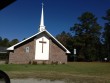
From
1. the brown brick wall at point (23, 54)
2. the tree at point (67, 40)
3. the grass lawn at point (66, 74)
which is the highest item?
the tree at point (67, 40)

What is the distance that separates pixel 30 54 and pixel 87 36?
116ft

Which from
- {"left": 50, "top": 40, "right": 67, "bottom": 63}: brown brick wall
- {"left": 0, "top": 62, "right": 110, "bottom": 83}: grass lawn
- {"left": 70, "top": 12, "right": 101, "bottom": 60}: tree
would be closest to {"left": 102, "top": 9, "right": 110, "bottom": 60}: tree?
{"left": 70, "top": 12, "right": 101, "bottom": 60}: tree

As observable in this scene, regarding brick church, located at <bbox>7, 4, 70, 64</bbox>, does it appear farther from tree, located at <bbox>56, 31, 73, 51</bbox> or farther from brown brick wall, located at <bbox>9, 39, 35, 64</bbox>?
tree, located at <bbox>56, 31, 73, 51</bbox>

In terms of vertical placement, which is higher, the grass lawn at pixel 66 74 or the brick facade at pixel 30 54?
the brick facade at pixel 30 54

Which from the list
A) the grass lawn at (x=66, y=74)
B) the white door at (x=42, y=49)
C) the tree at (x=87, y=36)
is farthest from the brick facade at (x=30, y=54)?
the tree at (x=87, y=36)

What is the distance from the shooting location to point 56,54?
48.2 meters

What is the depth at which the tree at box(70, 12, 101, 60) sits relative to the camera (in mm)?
76312

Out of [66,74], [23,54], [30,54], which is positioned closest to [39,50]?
[30,54]

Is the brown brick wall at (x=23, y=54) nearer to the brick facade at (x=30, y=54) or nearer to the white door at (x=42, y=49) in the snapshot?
the brick facade at (x=30, y=54)

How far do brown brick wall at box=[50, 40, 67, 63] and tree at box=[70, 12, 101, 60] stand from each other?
89.3 ft

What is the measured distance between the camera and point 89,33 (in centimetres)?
8056

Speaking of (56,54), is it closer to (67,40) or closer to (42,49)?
(42,49)

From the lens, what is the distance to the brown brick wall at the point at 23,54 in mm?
44938

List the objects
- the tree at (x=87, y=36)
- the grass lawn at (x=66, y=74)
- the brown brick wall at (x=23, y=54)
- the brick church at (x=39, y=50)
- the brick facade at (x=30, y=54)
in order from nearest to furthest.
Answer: the grass lawn at (x=66, y=74) < the brown brick wall at (x=23, y=54) < the brick facade at (x=30, y=54) < the brick church at (x=39, y=50) < the tree at (x=87, y=36)
